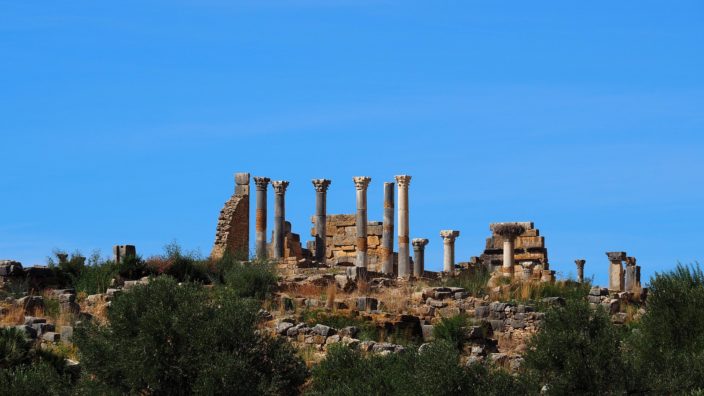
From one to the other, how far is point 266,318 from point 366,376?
6607 mm

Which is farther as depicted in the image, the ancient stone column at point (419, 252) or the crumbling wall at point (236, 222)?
Answer: the ancient stone column at point (419, 252)

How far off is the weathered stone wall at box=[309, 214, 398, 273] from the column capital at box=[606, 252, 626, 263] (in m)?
8.11

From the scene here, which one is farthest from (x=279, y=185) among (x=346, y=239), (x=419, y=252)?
(x=419, y=252)

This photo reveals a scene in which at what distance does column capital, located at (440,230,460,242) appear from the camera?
55.0 m

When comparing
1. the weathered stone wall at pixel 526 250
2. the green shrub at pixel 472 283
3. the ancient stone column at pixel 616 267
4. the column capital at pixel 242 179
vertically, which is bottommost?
the green shrub at pixel 472 283

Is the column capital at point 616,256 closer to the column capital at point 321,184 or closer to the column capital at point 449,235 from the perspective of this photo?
the column capital at point 449,235

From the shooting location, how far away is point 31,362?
27734 mm

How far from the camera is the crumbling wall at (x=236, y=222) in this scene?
1961 inches

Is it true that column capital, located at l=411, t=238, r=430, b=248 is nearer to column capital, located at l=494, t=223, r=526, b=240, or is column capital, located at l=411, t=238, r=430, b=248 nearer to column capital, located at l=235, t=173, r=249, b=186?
column capital, located at l=494, t=223, r=526, b=240

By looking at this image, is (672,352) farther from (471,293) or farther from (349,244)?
(349,244)

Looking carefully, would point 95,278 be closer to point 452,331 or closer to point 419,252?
point 452,331

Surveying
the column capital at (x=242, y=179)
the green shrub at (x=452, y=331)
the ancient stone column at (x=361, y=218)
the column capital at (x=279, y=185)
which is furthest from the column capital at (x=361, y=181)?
the green shrub at (x=452, y=331)

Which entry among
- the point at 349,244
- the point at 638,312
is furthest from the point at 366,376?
the point at 349,244

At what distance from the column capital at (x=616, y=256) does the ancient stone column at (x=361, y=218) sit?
9.10 metres
